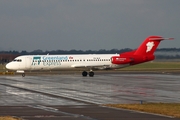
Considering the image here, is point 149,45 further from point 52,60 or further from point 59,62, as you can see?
point 52,60

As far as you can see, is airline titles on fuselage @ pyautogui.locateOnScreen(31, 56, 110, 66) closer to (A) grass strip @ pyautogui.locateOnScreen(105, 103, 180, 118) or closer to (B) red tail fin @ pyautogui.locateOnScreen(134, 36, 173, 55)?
(B) red tail fin @ pyautogui.locateOnScreen(134, 36, 173, 55)

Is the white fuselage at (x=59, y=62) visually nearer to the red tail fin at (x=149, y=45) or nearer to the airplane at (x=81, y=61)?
the airplane at (x=81, y=61)

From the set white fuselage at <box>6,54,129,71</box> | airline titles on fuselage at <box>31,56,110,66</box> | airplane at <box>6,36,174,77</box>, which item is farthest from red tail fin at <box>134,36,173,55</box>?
airline titles on fuselage at <box>31,56,110,66</box>

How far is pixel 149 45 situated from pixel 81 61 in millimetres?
9641

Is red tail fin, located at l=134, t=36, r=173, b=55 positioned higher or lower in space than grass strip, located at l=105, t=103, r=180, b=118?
higher

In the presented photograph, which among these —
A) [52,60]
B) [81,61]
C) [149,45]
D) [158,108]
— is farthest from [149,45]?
[158,108]

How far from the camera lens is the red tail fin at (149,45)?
5947 cm

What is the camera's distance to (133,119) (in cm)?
1688

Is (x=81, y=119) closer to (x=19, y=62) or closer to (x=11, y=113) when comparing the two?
(x=11, y=113)

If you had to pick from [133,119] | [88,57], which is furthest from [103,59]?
[133,119]

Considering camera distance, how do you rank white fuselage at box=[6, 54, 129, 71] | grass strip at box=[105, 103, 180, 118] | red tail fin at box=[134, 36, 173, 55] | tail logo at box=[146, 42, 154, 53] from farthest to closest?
1. tail logo at box=[146, 42, 154, 53]
2. red tail fin at box=[134, 36, 173, 55]
3. white fuselage at box=[6, 54, 129, 71]
4. grass strip at box=[105, 103, 180, 118]

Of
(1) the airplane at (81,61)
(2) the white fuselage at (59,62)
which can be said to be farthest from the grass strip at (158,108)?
(2) the white fuselage at (59,62)

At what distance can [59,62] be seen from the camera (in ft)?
188

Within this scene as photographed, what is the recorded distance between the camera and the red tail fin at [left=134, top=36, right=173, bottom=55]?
59469 millimetres
